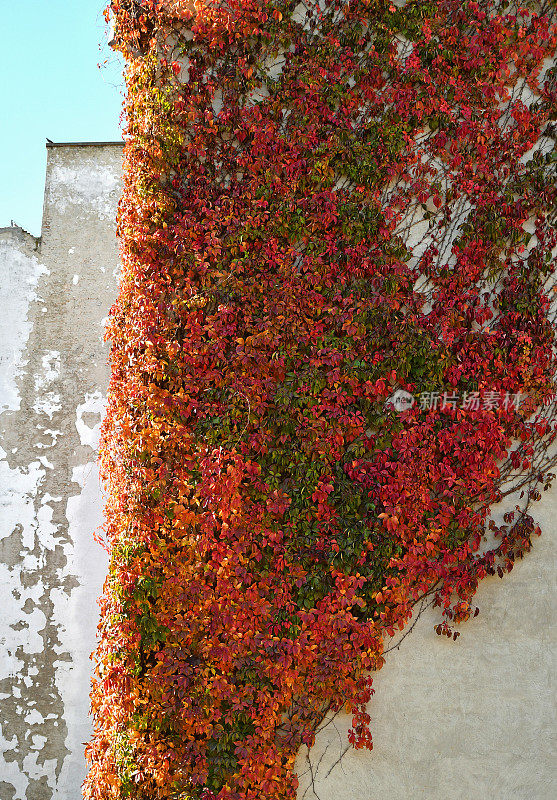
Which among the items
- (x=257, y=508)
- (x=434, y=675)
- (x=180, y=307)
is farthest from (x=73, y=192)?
(x=434, y=675)

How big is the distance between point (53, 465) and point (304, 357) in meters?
2.46

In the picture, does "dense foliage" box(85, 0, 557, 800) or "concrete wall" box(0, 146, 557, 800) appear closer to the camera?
"dense foliage" box(85, 0, 557, 800)

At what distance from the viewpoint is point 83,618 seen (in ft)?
15.0

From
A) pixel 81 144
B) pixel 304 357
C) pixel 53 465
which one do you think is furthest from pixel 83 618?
pixel 81 144

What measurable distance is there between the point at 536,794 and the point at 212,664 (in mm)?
1767

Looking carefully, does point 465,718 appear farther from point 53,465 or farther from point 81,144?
point 81,144

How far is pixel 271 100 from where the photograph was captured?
3557 millimetres

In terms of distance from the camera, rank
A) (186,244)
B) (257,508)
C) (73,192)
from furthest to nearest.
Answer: (73,192) < (186,244) < (257,508)

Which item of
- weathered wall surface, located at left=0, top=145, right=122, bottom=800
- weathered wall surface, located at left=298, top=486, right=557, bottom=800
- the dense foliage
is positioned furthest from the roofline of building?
weathered wall surface, located at left=298, top=486, right=557, bottom=800

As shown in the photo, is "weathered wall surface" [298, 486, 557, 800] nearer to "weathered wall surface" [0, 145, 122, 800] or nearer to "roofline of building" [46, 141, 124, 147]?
"weathered wall surface" [0, 145, 122, 800]

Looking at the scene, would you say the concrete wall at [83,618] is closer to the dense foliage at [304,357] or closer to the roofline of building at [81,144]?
the roofline of building at [81,144]

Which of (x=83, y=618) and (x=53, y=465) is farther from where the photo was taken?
(x=53, y=465)

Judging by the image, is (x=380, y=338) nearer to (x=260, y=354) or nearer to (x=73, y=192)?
(x=260, y=354)

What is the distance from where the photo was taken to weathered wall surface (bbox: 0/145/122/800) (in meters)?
4.49
